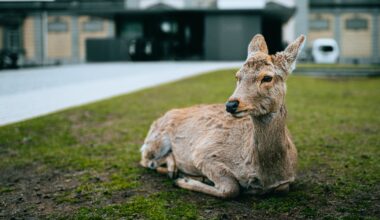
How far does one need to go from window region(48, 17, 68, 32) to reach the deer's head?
51.5 metres

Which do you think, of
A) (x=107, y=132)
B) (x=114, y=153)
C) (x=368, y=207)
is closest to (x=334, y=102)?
(x=107, y=132)

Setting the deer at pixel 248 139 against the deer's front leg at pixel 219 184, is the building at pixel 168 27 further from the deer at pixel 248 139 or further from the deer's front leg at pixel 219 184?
the deer's front leg at pixel 219 184

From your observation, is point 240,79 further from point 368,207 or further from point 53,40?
point 53,40

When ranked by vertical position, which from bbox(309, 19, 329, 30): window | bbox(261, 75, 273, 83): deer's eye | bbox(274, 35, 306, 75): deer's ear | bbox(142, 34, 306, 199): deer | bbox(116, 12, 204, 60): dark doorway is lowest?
bbox(142, 34, 306, 199): deer

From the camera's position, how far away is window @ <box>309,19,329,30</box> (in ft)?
169

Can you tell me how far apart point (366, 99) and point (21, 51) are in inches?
1830

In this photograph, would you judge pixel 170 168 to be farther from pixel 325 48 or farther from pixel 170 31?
pixel 325 48

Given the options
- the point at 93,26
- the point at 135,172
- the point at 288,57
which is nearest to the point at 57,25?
the point at 93,26

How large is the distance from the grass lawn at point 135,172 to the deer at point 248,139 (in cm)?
19

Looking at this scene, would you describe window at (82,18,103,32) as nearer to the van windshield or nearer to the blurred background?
the blurred background

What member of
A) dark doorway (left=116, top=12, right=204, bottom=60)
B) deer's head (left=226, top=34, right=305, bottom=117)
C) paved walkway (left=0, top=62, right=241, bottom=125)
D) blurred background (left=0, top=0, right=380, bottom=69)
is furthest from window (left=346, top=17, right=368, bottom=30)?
deer's head (left=226, top=34, right=305, bottom=117)

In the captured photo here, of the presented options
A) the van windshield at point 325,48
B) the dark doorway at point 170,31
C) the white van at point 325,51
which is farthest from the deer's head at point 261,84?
the van windshield at point 325,48

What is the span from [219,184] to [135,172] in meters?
1.60

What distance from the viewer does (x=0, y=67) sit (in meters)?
27.5
